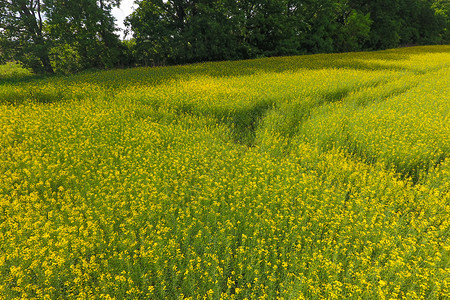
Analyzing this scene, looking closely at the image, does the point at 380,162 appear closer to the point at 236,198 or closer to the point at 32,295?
the point at 236,198

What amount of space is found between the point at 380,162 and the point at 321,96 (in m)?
4.56

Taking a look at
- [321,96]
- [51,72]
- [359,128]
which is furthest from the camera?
[51,72]

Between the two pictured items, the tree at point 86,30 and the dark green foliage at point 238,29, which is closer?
the tree at point 86,30

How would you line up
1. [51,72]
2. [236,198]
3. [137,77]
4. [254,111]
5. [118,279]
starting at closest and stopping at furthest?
[118,279]
[236,198]
[254,111]
[137,77]
[51,72]

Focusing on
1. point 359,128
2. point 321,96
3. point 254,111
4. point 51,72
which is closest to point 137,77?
point 254,111

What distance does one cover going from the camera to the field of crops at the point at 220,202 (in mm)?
2201

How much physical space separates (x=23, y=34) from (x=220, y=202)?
75.3ft

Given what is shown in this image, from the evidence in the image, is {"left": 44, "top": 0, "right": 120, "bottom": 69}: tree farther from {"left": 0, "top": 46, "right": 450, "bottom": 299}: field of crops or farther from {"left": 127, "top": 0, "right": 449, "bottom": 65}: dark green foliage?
{"left": 0, "top": 46, "right": 450, "bottom": 299}: field of crops

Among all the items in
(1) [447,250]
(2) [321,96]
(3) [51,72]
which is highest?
(3) [51,72]

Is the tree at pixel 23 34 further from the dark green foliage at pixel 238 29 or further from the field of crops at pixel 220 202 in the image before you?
the field of crops at pixel 220 202

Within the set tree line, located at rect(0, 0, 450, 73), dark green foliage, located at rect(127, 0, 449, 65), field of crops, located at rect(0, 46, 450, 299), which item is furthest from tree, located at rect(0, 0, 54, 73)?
field of crops, located at rect(0, 46, 450, 299)

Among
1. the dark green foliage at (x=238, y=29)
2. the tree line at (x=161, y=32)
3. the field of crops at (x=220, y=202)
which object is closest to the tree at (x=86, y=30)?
the tree line at (x=161, y=32)

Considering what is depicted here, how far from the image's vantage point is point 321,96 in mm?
8578

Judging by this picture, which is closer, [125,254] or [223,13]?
[125,254]
